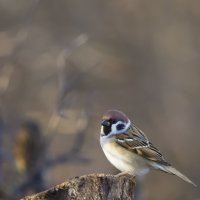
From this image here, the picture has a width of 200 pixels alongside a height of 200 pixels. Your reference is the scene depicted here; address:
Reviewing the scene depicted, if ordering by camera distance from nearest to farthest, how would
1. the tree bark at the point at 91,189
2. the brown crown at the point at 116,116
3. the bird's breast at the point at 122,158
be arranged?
the tree bark at the point at 91,189
the brown crown at the point at 116,116
the bird's breast at the point at 122,158

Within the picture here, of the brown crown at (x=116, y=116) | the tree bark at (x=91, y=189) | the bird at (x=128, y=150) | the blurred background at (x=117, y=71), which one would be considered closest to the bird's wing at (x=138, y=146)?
the bird at (x=128, y=150)

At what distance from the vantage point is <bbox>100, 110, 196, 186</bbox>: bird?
21.4ft

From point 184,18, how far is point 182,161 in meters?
2.53

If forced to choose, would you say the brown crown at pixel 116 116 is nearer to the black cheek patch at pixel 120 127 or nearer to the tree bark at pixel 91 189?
the black cheek patch at pixel 120 127

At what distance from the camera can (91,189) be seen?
197 inches

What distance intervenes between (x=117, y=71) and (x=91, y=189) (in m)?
8.66

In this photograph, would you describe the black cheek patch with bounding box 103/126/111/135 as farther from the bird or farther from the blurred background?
the blurred background

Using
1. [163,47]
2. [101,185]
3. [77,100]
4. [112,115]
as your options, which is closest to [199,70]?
[163,47]

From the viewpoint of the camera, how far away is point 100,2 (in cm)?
1420

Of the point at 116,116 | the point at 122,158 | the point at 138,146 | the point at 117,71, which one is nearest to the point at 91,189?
the point at 116,116

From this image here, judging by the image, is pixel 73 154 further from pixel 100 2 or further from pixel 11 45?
pixel 100 2

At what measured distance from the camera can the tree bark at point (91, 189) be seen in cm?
495

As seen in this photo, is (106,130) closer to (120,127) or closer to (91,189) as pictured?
(120,127)

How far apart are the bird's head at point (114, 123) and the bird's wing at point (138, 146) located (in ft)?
0.18
